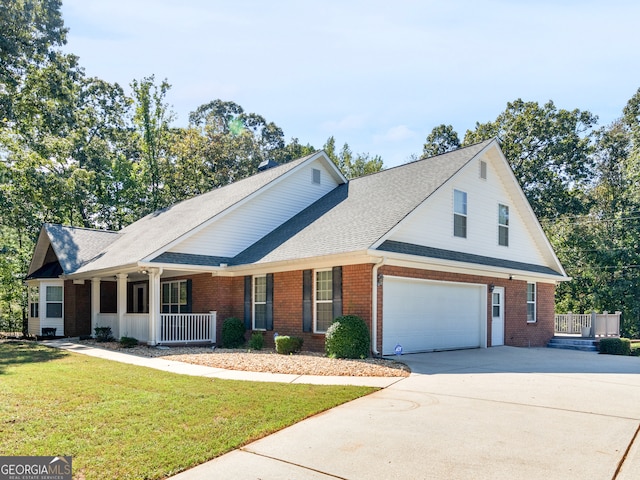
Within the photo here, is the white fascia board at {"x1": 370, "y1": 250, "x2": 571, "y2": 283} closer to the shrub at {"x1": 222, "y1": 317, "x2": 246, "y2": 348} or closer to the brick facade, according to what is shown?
the brick facade

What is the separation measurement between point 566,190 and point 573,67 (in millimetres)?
25636

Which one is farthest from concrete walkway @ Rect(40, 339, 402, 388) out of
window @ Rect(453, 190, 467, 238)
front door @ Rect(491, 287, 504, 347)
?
front door @ Rect(491, 287, 504, 347)

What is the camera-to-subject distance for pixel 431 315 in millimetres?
14789

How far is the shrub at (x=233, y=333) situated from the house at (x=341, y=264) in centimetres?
41

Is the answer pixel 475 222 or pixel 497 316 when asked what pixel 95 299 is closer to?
pixel 475 222

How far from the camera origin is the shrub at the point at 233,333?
1627 centimetres

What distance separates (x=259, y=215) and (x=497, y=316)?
8.75 metres

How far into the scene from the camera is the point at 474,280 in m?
16.1

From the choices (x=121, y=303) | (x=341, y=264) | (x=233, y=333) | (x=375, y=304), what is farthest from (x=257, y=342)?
(x=121, y=303)

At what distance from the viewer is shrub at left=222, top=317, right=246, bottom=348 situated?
16266 mm

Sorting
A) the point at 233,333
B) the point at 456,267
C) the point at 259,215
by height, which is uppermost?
the point at 259,215

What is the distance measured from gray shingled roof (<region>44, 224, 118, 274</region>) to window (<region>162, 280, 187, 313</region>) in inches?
147

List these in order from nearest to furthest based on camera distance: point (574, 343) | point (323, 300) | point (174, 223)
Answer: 1. point (323, 300)
2. point (574, 343)
3. point (174, 223)

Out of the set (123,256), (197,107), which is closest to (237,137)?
(197,107)
